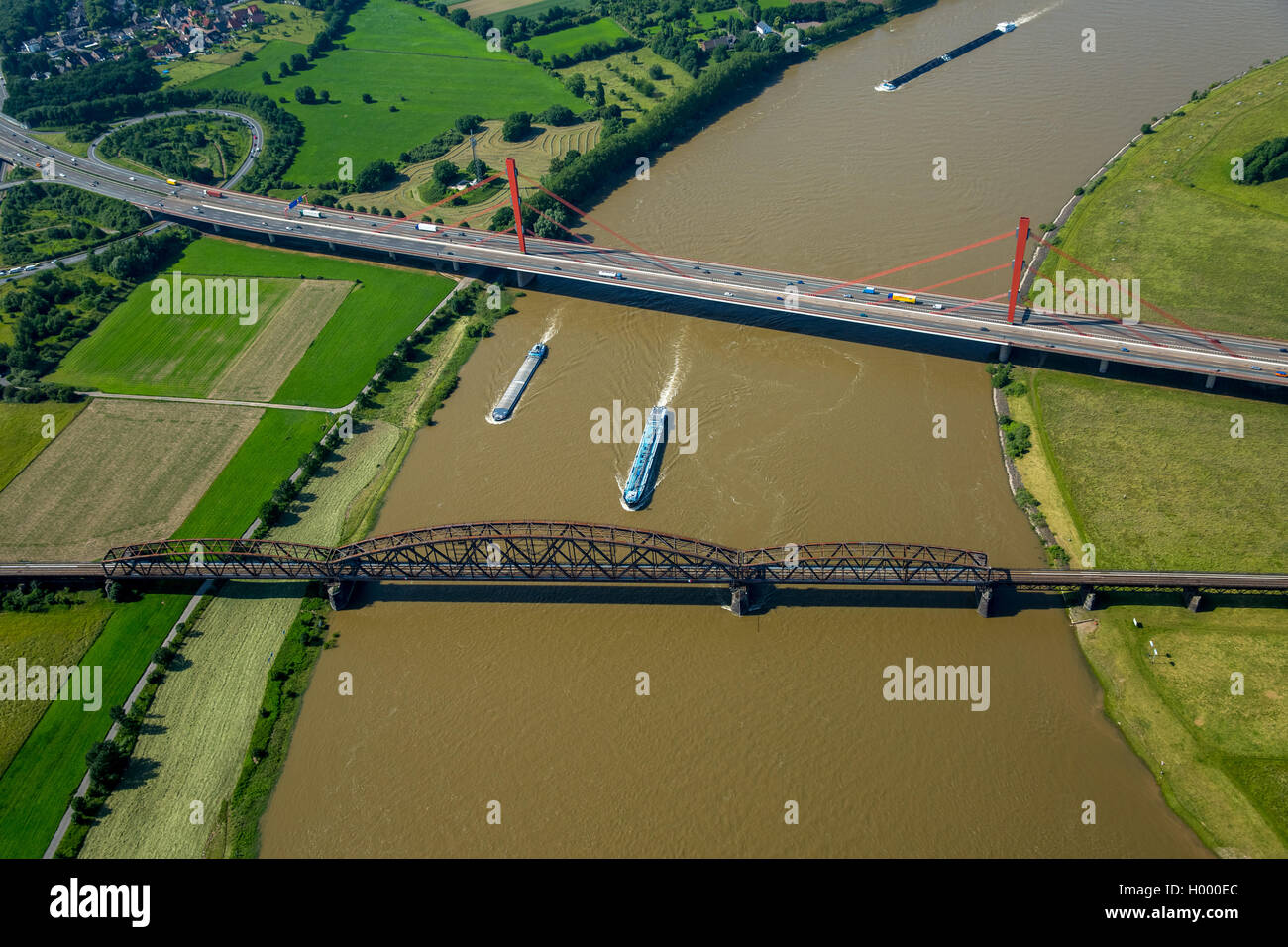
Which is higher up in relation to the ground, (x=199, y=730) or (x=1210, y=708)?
(x=1210, y=708)

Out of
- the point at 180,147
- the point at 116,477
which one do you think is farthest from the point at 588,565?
the point at 180,147

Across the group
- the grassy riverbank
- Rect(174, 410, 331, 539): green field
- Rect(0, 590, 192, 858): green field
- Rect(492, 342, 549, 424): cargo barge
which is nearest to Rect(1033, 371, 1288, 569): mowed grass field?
the grassy riverbank

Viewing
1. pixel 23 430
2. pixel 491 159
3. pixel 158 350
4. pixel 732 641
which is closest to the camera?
pixel 732 641

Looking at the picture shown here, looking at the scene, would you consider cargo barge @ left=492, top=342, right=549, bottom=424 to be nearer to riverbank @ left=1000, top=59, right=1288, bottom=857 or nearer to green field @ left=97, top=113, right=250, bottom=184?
riverbank @ left=1000, top=59, right=1288, bottom=857

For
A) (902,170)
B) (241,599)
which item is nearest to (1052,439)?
(902,170)

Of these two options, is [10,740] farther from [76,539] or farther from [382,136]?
[382,136]

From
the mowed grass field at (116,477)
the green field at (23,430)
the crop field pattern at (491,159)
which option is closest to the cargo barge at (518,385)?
the mowed grass field at (116,477)

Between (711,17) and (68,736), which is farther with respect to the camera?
(711,17)

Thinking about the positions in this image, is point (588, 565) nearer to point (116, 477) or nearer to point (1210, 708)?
point (1210, 708)
